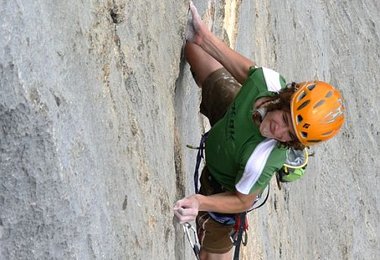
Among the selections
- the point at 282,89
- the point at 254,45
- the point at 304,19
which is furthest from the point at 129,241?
the point at 304,19

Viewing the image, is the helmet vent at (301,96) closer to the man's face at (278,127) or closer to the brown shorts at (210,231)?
the man's face at (278,127)

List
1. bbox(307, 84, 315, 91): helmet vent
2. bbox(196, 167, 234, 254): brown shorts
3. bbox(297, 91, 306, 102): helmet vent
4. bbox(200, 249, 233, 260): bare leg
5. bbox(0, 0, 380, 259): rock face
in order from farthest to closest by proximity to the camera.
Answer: bbox(200, 249, 233, 260): bare leg, bbox(196, 167, 234, 254): brown shorts, bbox(307, 84, 315, 91): helmet vent, bbox(297, 91, 306, 102): helmet vent, bbox(0, 0, 380, 259): rock face

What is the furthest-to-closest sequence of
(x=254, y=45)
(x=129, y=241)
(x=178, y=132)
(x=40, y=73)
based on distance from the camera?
(x=254, y=45), (x=178, y=132), (x=129, y=241), (x=40, y=73)

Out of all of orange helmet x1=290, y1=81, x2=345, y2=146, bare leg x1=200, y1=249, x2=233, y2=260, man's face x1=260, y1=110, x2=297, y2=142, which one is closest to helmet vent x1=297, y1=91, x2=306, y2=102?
orange helmet x1=290, y1=81, x2=345, y2=146

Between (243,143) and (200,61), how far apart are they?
863mm

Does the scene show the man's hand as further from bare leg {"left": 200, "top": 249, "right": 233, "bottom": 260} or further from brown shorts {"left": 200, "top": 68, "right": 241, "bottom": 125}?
bare leg {"left": 200, "top": 249, "right": 233, "bottom": 260}

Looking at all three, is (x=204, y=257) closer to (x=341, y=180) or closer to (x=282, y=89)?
(x=282, y=89)

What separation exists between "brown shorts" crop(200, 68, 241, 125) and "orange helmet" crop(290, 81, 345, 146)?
747 mm

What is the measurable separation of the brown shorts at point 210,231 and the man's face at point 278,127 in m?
0.75

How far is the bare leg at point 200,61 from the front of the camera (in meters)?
5.02

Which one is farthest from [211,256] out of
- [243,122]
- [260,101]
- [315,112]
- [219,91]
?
[315,112]

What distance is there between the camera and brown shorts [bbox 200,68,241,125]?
500cm

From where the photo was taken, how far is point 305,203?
352 inches

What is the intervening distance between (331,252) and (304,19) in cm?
304
